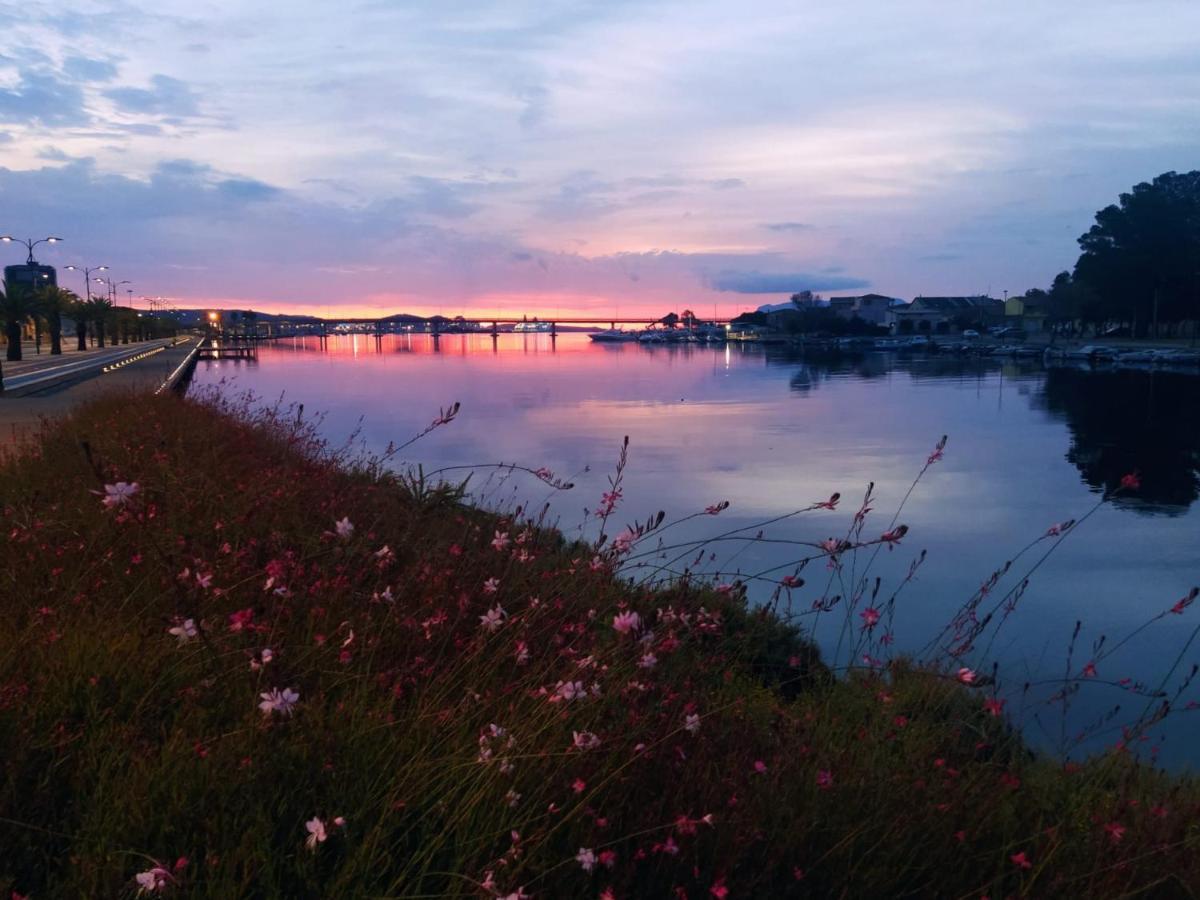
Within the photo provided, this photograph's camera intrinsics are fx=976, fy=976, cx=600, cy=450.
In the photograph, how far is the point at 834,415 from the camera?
38969 mm

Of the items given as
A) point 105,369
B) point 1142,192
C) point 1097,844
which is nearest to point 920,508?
point 1097,844

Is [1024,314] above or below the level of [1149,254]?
below

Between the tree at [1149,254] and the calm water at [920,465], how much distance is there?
33492 millimetres

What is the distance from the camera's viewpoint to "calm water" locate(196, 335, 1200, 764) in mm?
12102

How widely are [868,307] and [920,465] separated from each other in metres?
170

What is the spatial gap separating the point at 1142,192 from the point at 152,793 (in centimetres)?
10355

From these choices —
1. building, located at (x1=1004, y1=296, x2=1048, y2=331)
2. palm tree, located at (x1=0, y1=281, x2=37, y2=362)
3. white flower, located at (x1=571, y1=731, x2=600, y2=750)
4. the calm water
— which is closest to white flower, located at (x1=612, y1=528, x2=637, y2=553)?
white flower, located at (x1=571, y1=731, x2=600, y2=750)

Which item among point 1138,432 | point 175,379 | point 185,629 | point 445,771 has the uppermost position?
point 175,379

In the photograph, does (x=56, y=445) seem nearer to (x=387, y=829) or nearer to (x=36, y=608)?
(x=36, y=608)

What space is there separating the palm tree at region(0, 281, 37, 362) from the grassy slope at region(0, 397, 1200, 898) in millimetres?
50690

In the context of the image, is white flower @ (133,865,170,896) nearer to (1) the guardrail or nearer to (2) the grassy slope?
(2) the grassy slope

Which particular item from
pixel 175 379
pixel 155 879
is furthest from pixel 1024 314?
pixel 155 879

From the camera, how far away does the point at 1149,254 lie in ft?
282

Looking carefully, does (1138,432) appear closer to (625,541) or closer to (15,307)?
(625,541)
